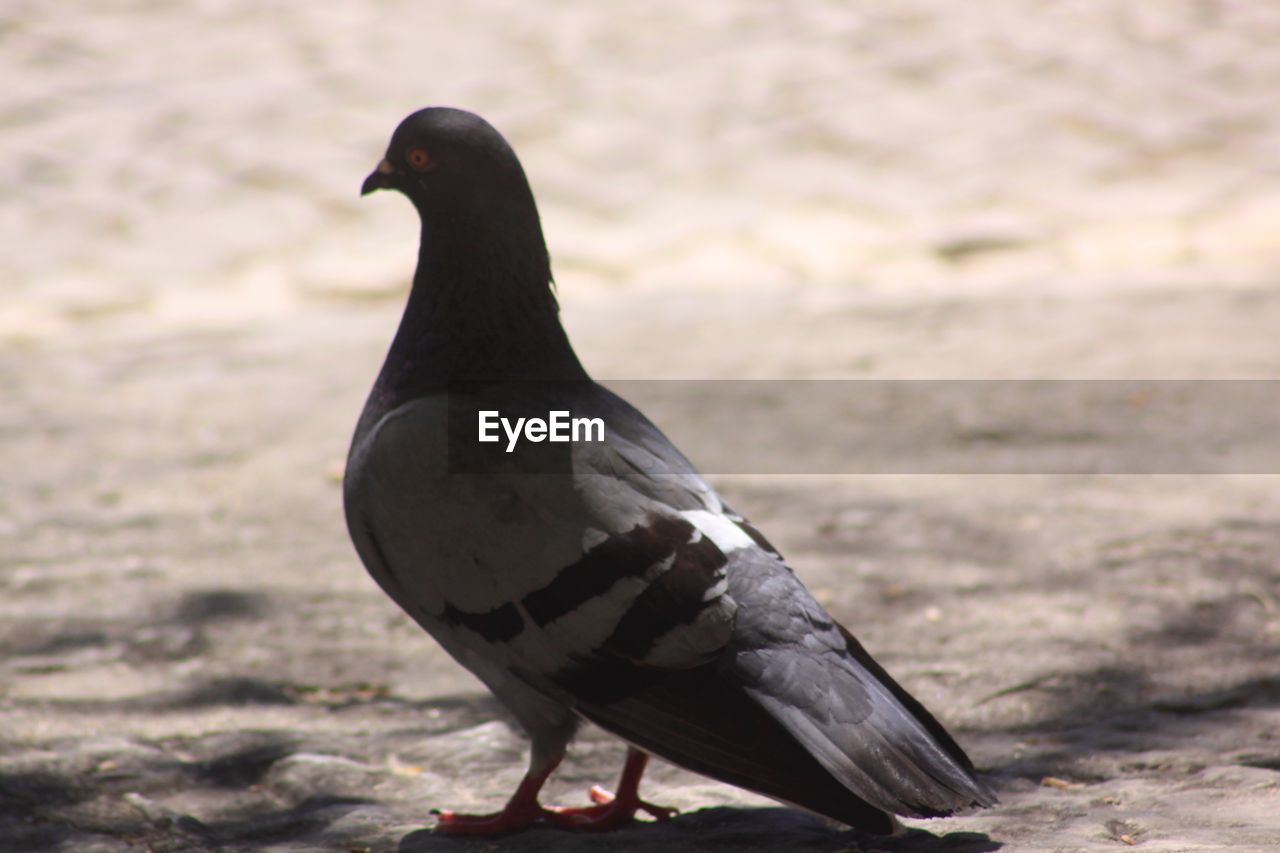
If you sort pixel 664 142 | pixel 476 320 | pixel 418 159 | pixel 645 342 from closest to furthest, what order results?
pixel 476 320 → pixel 418 159 → pixel 645 342 → pixel 664 142

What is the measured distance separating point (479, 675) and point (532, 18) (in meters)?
9.89

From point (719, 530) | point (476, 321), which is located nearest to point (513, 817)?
point (719, 530)

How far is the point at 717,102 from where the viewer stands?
11312 millimetres

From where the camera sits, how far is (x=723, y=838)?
291 cm

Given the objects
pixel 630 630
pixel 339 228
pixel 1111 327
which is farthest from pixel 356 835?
pixel 339 228

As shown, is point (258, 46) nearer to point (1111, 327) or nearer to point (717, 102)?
point (717, 102)

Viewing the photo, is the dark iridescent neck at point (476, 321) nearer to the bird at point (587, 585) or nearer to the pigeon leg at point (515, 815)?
the bird at point (587, 585)

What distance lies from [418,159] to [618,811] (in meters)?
1.40

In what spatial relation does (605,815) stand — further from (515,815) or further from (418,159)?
(418,159)

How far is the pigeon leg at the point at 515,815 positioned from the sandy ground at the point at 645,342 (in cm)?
Result: 4

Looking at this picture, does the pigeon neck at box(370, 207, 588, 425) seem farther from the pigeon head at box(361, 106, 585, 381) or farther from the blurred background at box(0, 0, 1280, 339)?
the blurred background at box(0, 0, 1280, 339)

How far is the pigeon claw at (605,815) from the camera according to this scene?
299 centimetres

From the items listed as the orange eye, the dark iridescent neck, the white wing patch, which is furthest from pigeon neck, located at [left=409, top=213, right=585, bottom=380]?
the white wing patch

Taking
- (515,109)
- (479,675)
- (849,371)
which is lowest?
(479,675)
